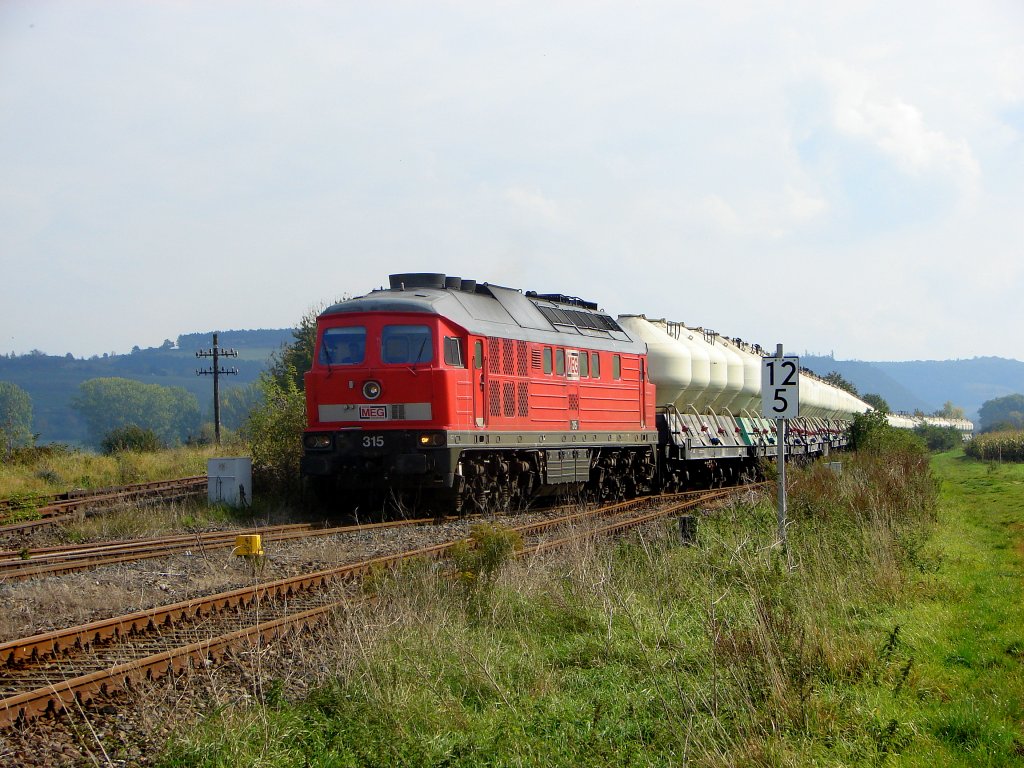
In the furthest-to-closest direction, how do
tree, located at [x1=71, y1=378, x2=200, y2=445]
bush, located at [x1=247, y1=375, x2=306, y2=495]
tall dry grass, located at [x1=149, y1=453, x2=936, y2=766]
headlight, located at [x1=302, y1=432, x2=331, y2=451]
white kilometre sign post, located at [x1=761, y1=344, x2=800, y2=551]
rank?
tree, located at [x1=71, y1=378, x2=200, y2=445] < bush, located at [x1=247, y1=375, x2=306, y2=495] < headlight, located at [x1=302, y1=432, x2=331, y2=451] < white kilometre sign post, located at [x1=761, y1=344, x2=800, y2=551] < tall dry grass, located at [x1=149, y1=453, x2=936, y2=766]

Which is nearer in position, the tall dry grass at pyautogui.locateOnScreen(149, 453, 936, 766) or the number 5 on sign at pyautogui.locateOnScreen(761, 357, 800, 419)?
the tall dry grass at pyautogui.locateOnScreen(149, 453, 936, 766)

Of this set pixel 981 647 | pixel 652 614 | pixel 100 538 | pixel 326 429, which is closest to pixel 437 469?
pixel 326 429

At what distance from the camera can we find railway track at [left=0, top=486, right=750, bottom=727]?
7.09m

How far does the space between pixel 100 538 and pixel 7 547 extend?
1442 millimetres

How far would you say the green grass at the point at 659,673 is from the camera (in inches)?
245

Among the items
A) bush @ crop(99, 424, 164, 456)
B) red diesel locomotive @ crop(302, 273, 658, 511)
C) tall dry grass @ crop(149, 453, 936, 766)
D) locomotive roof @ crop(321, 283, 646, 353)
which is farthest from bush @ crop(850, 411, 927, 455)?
bush @ crop(99, 424, 164, 456)

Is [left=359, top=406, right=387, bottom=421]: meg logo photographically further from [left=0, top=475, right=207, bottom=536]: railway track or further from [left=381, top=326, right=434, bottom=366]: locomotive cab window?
[left=0, top=475, right=207, bottom=536]: railway track

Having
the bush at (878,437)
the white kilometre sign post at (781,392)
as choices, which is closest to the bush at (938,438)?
the bush at (878,437)

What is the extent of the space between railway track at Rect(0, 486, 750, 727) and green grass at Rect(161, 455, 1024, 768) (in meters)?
0.72

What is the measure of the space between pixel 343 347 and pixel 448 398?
210 centimetres

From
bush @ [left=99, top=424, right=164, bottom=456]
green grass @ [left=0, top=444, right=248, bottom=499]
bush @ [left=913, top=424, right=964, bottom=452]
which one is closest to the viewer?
green grass @ [left=0, top=444, right=248, bottom=499]

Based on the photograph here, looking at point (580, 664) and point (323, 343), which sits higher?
point (323, 343)

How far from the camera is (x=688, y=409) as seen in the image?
91.6ft

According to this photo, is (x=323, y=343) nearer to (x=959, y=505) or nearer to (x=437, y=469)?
(x=437, y=469)
